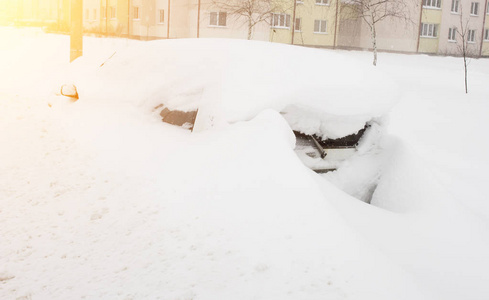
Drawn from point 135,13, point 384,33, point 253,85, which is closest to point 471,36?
point 384,33

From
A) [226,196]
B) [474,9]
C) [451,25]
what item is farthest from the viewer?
[474,9]

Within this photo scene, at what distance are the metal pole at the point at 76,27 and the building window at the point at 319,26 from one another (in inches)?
1079

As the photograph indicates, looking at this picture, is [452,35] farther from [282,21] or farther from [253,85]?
[253,85]

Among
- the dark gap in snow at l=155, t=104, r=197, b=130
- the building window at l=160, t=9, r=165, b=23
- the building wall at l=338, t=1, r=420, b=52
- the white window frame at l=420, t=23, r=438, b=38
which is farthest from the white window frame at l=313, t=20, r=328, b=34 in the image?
the dark gap in snow at l=155, t=104, r=197, b=130

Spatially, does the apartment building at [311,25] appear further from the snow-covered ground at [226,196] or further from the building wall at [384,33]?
the snow-covered ground at [226,196]

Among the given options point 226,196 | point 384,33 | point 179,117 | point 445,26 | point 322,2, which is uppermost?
point 322,2

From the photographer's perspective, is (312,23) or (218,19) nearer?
(218,19)

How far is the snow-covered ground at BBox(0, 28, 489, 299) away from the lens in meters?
3.14

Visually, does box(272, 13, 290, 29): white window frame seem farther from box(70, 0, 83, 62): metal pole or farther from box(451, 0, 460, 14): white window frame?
box(70, 0, 83, 62): metal pole

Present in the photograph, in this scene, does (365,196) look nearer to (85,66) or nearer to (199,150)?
(199,150)

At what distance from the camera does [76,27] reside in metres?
13.1

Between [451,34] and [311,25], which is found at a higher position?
[451,34]

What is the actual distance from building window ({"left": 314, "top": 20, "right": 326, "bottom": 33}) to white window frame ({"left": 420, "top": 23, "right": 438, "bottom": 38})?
8.37 metres

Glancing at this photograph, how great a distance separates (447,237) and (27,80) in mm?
13053
